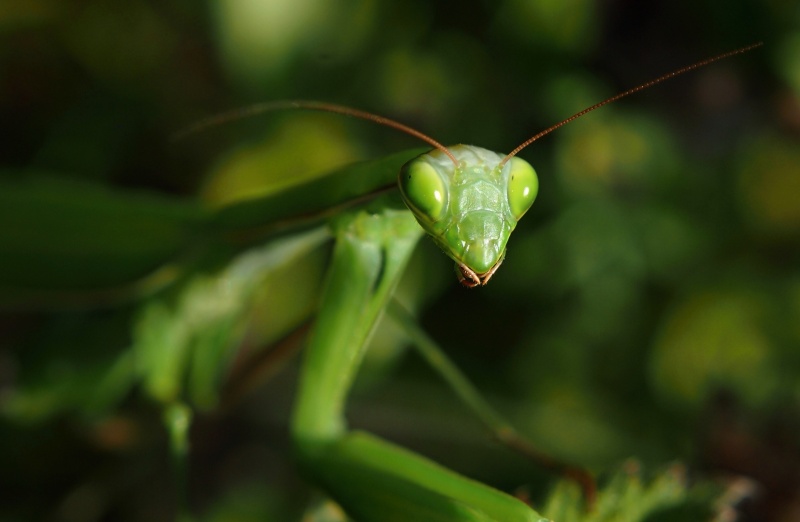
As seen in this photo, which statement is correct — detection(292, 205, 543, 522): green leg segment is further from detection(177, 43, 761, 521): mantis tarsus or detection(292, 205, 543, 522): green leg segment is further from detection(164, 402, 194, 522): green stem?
detection(164, 402, 194, 522): green stem

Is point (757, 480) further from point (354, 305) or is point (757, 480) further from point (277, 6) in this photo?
point (277, 6)

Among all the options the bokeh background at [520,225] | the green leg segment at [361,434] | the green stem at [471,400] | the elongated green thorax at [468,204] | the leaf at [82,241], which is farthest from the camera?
the bokeh background at [520,225]

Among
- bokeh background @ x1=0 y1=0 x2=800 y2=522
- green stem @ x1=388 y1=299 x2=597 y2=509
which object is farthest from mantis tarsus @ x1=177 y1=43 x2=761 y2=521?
bokeh background @ x1=0 y1=0 x2=800 y2=522

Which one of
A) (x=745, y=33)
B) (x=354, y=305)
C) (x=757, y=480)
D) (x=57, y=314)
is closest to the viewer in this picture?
(x=354, y=305)

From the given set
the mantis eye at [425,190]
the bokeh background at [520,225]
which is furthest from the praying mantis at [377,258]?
the bokeh background at [520,225]

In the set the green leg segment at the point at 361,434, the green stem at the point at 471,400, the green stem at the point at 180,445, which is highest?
the green stem at the point at 471,400

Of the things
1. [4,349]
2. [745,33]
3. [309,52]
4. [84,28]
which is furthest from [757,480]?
[84,28]

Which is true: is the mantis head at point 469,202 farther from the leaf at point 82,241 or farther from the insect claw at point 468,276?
the leaf at point 82,241
